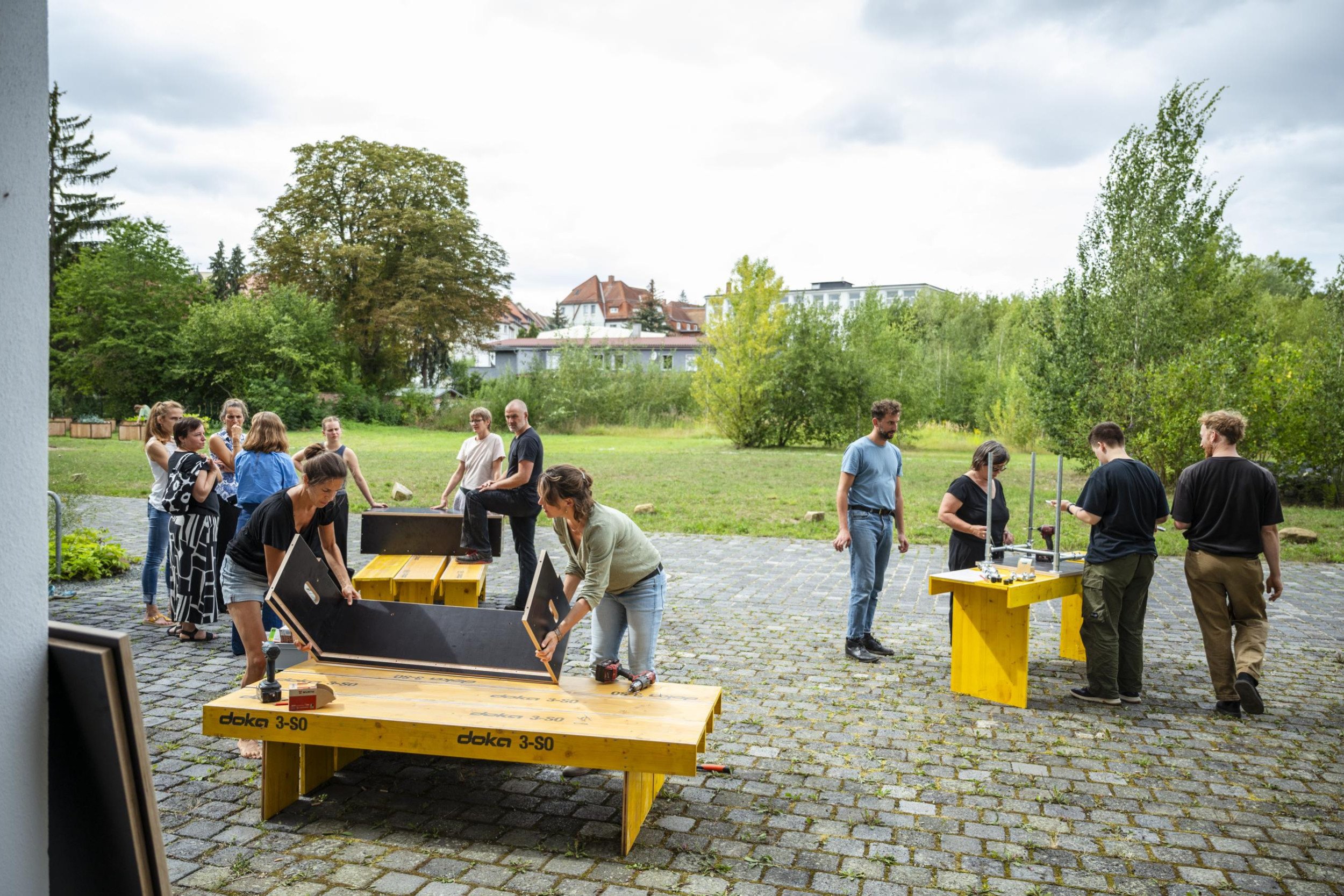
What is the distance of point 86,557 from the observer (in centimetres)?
1079

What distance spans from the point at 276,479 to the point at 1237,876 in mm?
6996

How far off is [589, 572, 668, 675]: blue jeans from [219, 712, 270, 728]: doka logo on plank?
1782 millimetres

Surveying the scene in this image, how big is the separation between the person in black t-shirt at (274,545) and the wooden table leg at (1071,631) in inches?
232

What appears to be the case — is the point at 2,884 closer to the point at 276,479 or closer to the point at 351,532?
the point at 276,479

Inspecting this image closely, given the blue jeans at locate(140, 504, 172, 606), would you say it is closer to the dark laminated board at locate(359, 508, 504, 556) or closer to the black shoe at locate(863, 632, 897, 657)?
the dark laminated board at locate(359, 508, 504, 556)

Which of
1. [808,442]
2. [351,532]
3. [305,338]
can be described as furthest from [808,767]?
[305,338]

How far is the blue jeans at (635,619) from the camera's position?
212 inches

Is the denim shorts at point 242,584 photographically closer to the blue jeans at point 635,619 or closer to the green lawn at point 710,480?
the blue jeans at point 635,619

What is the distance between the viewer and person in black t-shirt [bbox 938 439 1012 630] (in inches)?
296

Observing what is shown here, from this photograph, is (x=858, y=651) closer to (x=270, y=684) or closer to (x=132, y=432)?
(x=270, y=684)

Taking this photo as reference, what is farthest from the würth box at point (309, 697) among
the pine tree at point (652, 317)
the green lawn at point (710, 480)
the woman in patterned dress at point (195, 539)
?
the pine tree at point (652, 317)

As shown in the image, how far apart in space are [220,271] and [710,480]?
70735 millimetres

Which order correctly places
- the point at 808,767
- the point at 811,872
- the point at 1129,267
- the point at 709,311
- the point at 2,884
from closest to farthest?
the point at 2,884 → the point at 811,872 → the point at 808,767 → the point at 1129,267 → the point at 709,311

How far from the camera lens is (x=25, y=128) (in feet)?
5.95
